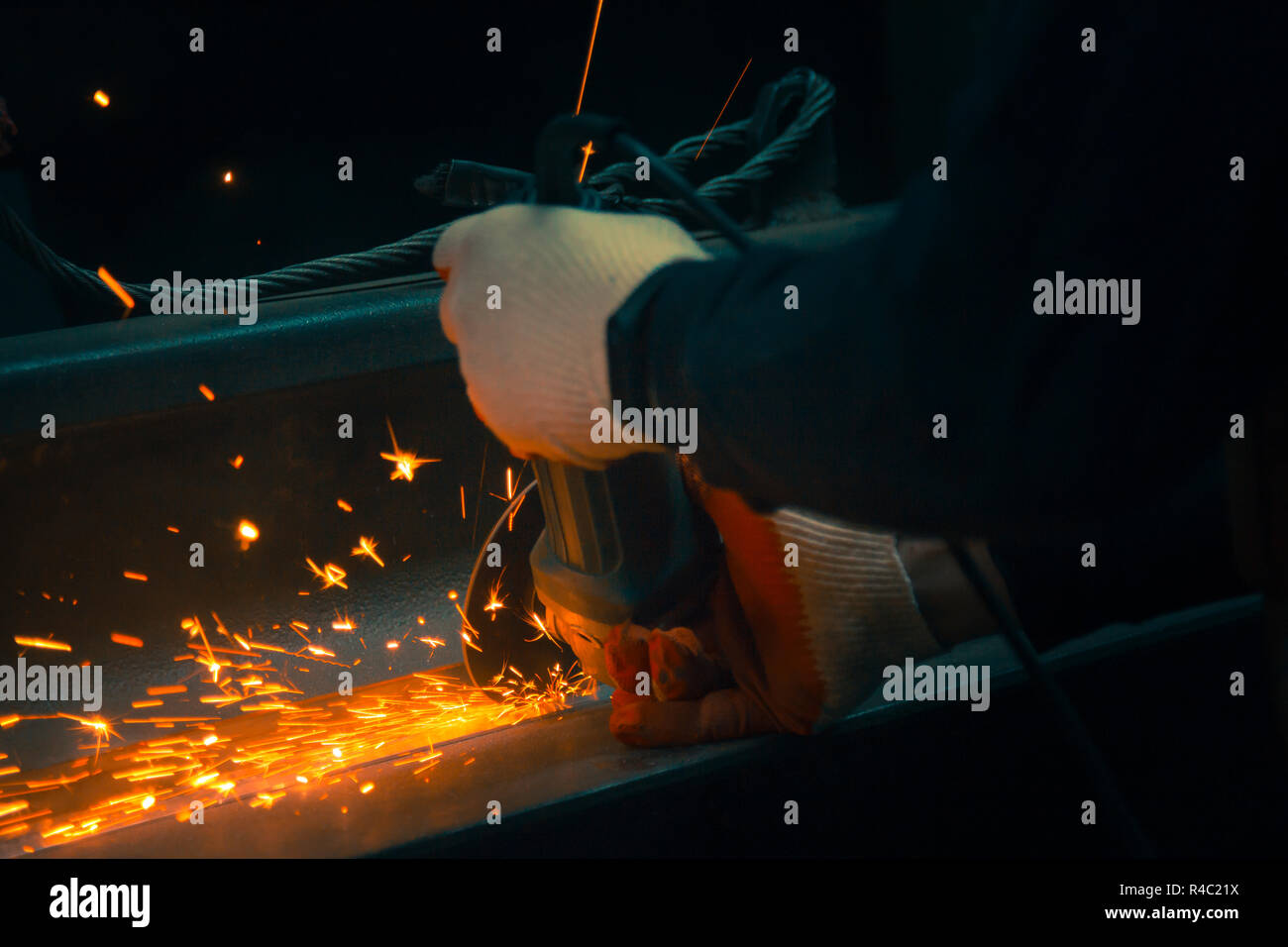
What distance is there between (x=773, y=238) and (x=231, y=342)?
1.26 meters

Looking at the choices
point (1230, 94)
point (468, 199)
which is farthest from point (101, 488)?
point (1230, 94)

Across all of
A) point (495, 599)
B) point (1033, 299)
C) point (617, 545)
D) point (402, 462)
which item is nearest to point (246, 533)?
point (402, 462)

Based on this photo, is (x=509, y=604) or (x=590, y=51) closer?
(x=509, y=604)

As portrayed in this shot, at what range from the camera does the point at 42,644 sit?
171cm

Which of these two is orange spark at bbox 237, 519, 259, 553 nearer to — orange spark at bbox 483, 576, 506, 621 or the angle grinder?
orange spark at bbox 483, 576, 506, 621

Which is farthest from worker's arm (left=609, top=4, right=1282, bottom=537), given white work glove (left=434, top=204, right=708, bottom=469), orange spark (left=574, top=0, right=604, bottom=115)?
orange spark (left=574, top=0, right=604, bottom=115)

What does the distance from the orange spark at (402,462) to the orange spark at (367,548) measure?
0.13 metres

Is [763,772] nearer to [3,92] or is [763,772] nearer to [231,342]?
[231,342]

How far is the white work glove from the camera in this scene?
90 centimetres

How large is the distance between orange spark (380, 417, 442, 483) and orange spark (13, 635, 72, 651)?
650 mm

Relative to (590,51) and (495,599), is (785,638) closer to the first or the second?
(495,599)

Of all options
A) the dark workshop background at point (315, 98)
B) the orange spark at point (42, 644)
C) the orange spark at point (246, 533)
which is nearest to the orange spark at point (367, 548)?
the orange spark at point (246, 533)

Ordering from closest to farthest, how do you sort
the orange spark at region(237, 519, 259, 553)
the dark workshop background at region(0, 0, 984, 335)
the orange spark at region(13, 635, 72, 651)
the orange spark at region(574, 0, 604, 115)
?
the orange spark at region(13, 635, 72, 651) → the orange spark at region(237, 519, 259, 553) → the dark workshop background at region(0, 0, 984, 335) → the orange spark at region(574, 0, 604, 115)

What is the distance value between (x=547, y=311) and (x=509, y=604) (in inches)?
31.3
